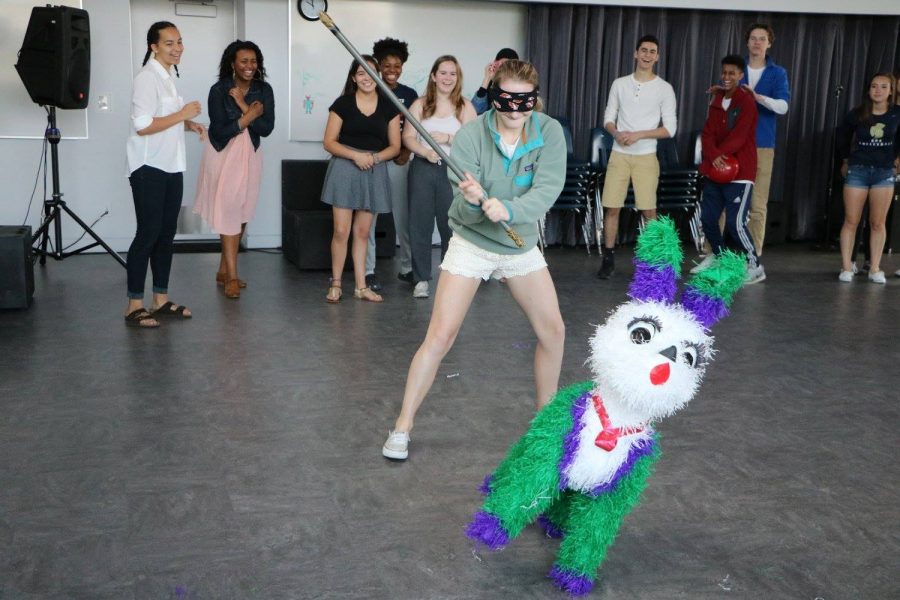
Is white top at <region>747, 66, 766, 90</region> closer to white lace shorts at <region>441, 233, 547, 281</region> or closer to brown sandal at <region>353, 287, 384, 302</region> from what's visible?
brown sandal at <region>353, 287, 384, 302</region>

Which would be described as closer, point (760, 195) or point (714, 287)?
point (714, 287)

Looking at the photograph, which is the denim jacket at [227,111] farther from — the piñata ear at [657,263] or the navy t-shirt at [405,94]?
the piñata ear at [657,263]

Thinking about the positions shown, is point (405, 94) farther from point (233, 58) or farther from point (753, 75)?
point (753, 75)

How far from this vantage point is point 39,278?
640cm

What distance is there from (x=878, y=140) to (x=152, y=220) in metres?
4.74

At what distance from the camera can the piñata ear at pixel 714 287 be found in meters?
2.48

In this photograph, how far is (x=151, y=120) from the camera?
484 centimetres

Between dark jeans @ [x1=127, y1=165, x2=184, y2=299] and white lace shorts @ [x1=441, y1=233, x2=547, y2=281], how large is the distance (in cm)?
233

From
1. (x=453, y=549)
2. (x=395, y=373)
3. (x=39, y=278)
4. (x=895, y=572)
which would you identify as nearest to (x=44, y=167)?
(x=39, y=278)

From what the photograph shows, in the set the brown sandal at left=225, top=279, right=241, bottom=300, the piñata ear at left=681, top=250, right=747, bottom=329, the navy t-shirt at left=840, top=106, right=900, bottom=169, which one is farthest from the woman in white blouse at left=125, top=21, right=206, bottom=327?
the navy t-shirt at left=840, top=106, right=900, bottom=169

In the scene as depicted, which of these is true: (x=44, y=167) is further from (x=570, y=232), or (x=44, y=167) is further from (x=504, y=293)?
(x=570, y=232)

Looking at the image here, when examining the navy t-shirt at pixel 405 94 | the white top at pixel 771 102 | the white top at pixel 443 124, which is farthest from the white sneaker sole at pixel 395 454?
the white top at pixel 771 102

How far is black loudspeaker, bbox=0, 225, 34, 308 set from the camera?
17.5 feet

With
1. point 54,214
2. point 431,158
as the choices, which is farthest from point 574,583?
point 54,214
